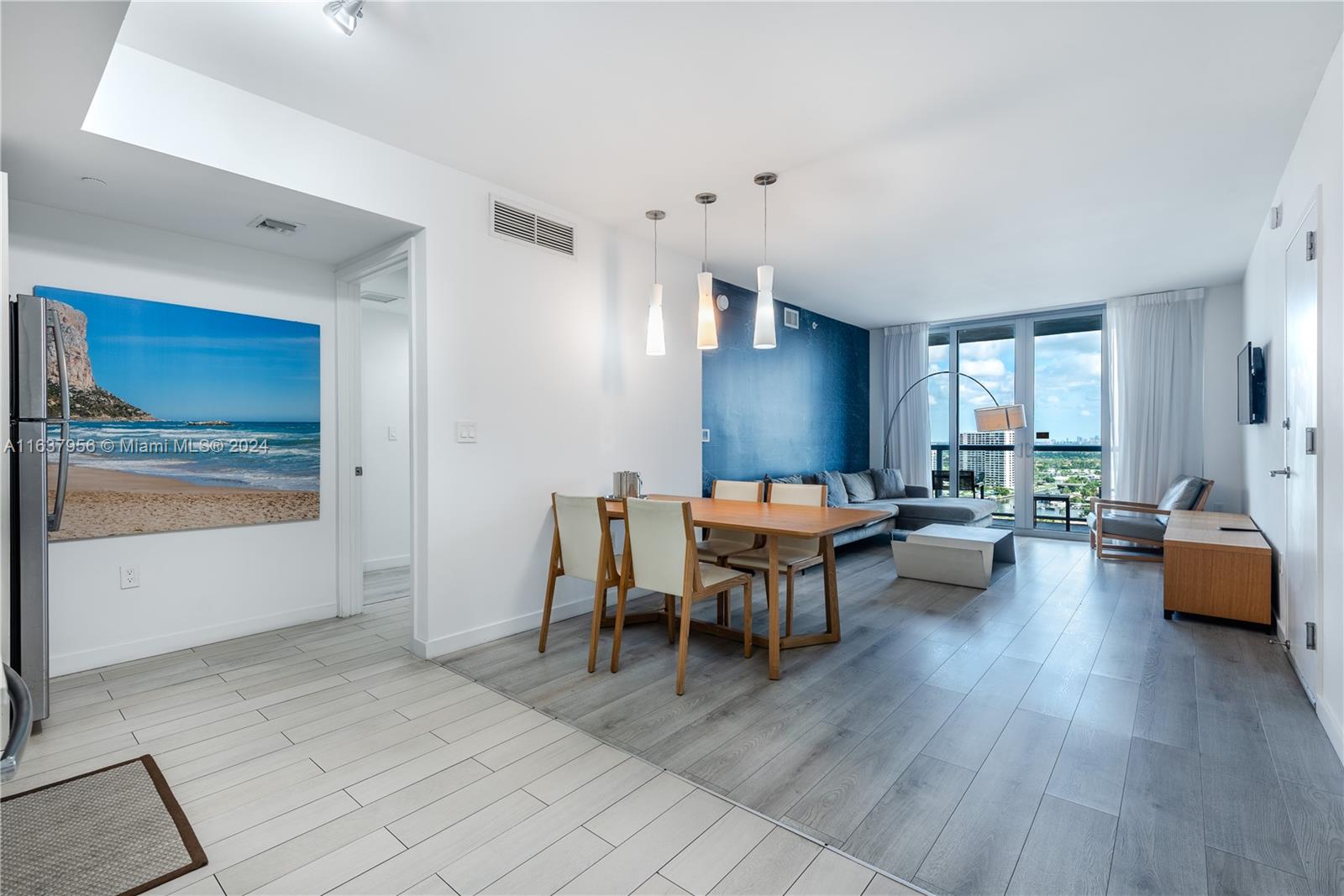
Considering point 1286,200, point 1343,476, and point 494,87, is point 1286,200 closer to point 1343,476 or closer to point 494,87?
point 1343,476

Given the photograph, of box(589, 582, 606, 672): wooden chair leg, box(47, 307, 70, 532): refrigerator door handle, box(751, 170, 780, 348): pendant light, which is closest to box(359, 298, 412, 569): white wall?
box(47, 307, 70, 532): refrigerator door handle

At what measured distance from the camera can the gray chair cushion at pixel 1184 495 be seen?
17.0ft

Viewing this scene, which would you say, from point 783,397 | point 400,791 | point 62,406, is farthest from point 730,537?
point 62,406

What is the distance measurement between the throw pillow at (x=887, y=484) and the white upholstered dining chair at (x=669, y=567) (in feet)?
14.2

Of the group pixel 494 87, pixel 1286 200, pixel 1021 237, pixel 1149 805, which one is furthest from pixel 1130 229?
pixel 494 87

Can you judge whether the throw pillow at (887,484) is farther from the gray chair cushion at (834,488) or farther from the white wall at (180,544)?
the white wall at (180,544)

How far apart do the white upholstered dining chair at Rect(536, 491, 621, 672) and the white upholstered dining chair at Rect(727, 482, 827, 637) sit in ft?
2.34

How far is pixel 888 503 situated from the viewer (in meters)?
6.38

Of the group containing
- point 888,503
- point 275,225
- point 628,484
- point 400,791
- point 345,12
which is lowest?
point 400,791

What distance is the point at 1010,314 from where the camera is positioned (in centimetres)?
694

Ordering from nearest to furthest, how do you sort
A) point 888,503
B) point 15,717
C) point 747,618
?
point 15,717
point 747,618
point 888,503

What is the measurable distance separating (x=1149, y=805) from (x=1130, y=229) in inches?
156

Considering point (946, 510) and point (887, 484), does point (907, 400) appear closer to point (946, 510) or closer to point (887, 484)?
point (887, 484)

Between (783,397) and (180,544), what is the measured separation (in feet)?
15.9
